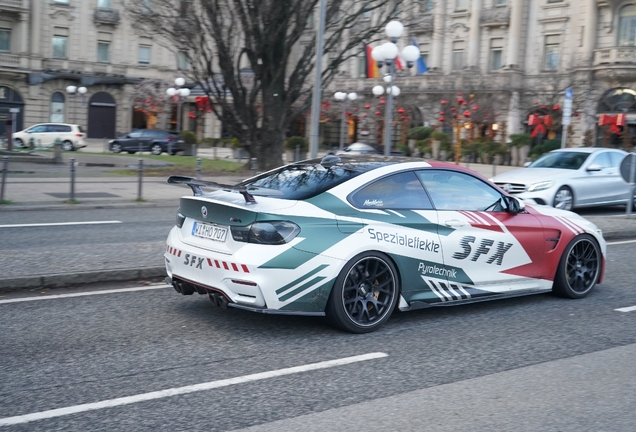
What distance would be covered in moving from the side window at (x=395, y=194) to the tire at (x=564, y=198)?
34.2 feet

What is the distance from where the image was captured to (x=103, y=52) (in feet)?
203

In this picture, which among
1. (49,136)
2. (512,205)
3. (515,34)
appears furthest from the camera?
(515,34)

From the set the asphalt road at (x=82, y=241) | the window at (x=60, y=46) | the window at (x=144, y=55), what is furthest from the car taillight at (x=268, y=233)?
the window at (x=144, y=55)

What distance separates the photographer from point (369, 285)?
6.48 metres

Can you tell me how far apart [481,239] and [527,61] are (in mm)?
47890

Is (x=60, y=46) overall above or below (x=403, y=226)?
above

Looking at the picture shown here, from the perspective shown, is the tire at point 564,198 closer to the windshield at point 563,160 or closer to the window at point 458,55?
the windshield at point 563,160

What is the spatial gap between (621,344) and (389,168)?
2.39m

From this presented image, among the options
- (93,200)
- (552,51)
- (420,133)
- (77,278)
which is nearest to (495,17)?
(552,51)

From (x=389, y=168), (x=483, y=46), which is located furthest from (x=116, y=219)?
(x=483, y=46)

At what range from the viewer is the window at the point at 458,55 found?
5638 centimetres

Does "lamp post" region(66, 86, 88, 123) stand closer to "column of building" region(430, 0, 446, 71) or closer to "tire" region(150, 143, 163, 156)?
"tire" region(150, 143, 163, 156)

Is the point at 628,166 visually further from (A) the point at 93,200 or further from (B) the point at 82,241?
(A) the point at 93,200

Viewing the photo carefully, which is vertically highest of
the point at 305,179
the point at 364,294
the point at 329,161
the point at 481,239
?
the point at 329,161
